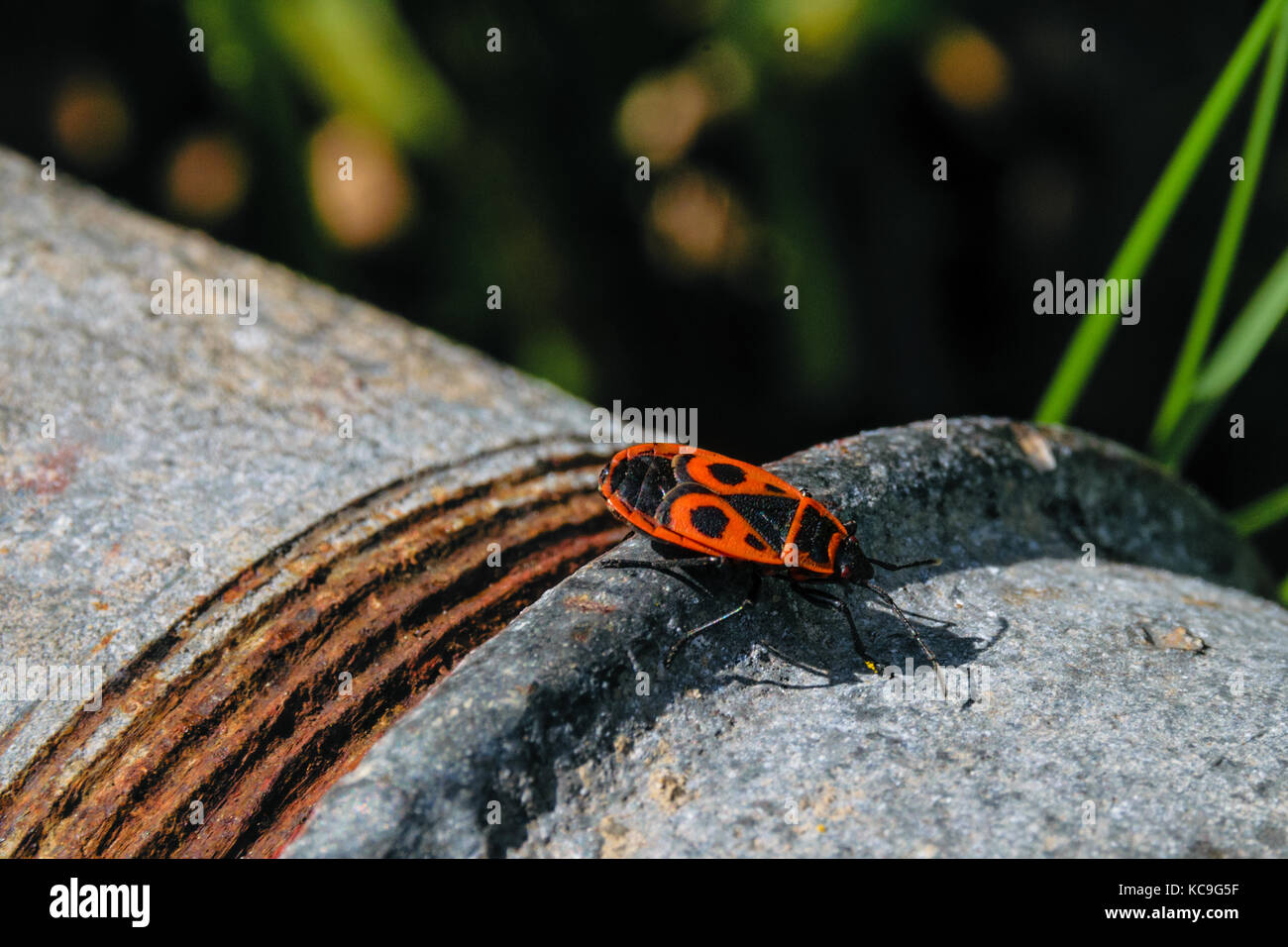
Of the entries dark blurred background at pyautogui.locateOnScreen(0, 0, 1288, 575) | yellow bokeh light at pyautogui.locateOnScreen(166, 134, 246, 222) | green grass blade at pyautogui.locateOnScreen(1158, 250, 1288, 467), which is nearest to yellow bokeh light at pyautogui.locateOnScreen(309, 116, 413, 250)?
dark blurred background at pyautogui.locateOnScreen(0, 0, 1288, 575)

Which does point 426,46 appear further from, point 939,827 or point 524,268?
point 939,827

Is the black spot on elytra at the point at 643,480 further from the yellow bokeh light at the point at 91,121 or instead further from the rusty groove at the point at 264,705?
the yellow bokeh light at the point at 91,121

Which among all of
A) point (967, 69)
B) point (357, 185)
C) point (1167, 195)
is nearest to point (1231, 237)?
point (1167, 195)

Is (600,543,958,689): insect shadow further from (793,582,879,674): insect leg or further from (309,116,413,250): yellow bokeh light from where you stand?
(309,116,413,250): yellow bokeh light

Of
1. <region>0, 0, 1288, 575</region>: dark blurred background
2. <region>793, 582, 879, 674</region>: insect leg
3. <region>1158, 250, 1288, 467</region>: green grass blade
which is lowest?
<region>793, 582, 879, 674</region>: insect leg

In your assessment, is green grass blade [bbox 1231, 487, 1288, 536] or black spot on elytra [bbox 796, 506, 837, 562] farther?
green grass blade [bbox 1231, 487, 1288, 536]

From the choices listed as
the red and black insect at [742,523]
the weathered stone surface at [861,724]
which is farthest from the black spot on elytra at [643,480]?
the weathered stone surface at [861,724]
